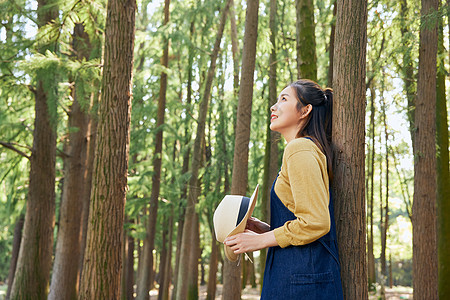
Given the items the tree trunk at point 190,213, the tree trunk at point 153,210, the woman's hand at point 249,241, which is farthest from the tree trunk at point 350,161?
the tree trunk at point 153,210

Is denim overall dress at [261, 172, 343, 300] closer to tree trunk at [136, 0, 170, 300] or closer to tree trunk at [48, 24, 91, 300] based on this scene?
tree trunk at [48, 24, 91, 300]

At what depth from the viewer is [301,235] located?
233cm

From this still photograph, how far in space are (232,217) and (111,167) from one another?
3.47 meters

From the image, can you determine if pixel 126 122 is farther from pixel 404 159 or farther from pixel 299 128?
pixel 404 159

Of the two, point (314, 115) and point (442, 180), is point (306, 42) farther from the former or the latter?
point (442, 180)

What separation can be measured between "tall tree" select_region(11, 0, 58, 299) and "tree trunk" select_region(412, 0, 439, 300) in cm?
738

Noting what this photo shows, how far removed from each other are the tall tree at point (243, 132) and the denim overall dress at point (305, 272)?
5825 millimetres

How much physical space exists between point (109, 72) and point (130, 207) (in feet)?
34.6

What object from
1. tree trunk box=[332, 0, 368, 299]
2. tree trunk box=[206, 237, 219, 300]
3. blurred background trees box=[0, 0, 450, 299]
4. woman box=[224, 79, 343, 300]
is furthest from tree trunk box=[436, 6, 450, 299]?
woman box=[224, 79, 343, 300]

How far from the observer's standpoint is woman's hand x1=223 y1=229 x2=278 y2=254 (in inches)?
97.7

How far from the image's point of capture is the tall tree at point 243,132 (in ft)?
27.3

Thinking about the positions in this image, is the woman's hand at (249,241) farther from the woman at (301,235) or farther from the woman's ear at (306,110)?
the woman's ear at (306,110)

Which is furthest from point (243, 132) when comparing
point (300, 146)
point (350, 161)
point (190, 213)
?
point (300, 146)

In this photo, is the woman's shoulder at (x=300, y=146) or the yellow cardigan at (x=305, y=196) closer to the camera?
the yellow cardigan at (x=305, y=196)
